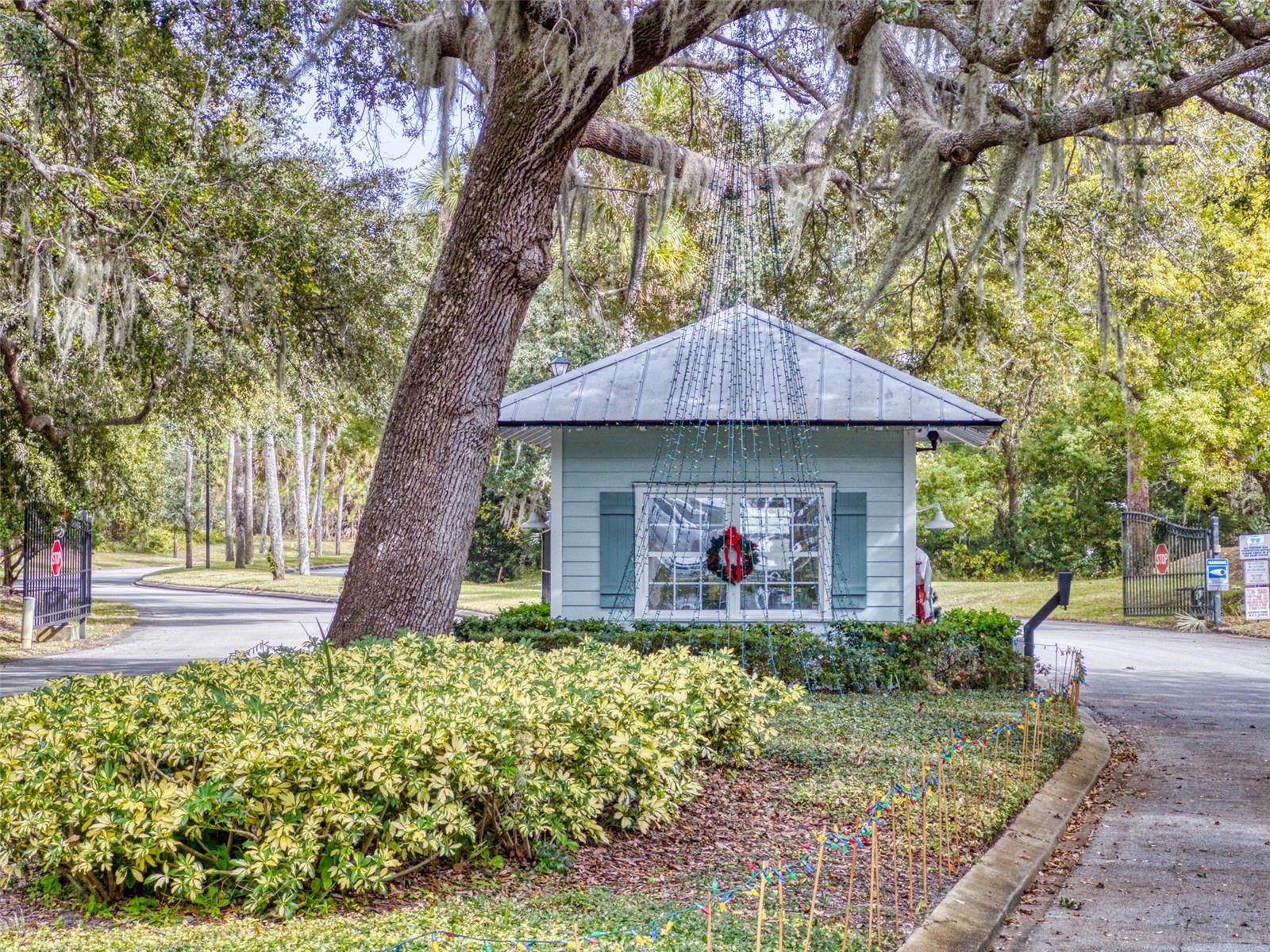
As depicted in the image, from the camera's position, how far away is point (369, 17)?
977 cm

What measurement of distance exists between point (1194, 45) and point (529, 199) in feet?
21.6

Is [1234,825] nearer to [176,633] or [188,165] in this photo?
[188,165]

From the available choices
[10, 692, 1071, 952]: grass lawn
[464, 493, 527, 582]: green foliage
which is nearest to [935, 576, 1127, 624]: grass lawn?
[464, 493, 527, 582]: green foliage

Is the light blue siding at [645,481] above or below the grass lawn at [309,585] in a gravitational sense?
above

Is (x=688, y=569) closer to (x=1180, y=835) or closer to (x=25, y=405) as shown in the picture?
(x=1180, y=835)

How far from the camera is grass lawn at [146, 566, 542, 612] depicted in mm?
30016

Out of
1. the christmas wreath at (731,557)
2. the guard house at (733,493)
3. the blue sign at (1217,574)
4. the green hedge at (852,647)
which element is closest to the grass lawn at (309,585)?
the guard house at (733,493)

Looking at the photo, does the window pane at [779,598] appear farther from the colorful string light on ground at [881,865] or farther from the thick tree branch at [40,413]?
the thick tree branch at [40,413]

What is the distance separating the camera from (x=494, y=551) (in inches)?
1676

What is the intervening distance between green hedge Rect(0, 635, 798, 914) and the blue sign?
17579mm

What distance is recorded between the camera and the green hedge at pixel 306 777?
14.6ft

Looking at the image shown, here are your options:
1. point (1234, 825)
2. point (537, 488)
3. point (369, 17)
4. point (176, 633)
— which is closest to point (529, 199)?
point (369, 17)

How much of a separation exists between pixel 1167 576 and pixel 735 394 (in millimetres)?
14737

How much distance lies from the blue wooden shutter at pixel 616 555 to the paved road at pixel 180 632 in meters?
3.17
